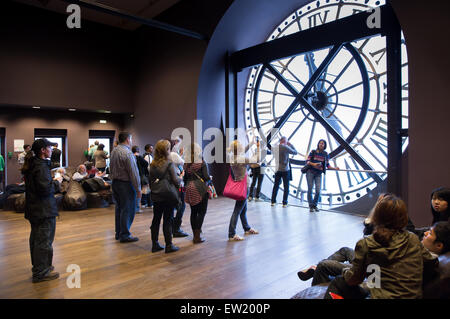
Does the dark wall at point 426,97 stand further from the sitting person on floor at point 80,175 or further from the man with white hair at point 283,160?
the sitting person on floor at point 80,175

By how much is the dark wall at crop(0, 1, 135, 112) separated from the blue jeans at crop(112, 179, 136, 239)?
21.0ft

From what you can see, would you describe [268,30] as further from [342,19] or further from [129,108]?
[129,108]

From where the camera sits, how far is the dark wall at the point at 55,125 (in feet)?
31.5

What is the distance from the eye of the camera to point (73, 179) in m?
→ 7.25

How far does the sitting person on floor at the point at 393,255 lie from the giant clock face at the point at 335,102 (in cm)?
413

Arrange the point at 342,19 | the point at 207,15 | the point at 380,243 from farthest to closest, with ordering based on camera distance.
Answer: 1. the point at 207,15
2. the point at 342,19
3. the point at 380,243

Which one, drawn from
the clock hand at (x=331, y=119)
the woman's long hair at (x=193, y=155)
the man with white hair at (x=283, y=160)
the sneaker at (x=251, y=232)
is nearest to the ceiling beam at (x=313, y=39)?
the clock hand at (x=331, y=119)

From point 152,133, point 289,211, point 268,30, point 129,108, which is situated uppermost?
point 268,30

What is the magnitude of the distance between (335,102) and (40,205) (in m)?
5.76

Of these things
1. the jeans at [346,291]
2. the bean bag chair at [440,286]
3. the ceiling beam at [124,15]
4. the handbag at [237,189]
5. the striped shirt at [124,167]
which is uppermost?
the ceiling beam at [124,15]

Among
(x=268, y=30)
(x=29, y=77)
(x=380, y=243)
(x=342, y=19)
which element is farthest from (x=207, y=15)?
(x=380, y=243)

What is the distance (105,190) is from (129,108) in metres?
4.25

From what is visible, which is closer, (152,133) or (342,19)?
(342,19)

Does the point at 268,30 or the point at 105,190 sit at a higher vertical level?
the point at 268,30
